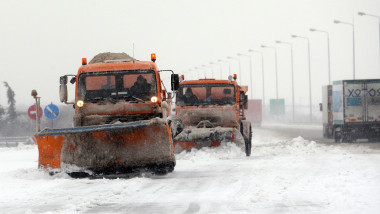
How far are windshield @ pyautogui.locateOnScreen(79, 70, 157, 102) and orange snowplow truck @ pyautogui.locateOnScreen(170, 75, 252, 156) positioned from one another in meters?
4.93

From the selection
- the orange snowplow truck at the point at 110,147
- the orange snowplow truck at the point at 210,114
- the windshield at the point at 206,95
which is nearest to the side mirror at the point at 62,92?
the orange snowplow truck at the point at 110,147

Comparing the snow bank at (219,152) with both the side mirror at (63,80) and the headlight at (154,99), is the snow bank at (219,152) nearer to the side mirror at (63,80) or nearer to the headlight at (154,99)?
the headlight at (154,99)

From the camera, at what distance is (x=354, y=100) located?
31.3m

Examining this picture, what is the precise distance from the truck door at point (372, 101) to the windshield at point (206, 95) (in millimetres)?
12280

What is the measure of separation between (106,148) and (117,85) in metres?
2.05

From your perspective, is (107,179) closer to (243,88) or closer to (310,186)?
(310,186)

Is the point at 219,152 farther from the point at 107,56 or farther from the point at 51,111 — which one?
the point at 51,111

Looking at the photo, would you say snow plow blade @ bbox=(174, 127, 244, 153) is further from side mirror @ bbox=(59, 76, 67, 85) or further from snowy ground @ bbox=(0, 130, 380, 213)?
side mirror @ bbox=(59, 76, 67, 85)

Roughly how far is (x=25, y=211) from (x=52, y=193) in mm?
2134

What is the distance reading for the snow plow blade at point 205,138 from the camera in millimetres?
19625

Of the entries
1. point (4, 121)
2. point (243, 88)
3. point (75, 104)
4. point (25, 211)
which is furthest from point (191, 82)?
point (4, 121)

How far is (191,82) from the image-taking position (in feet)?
69.8

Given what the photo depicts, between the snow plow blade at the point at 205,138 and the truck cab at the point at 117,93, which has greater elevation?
the truck cab at the point at 117,93

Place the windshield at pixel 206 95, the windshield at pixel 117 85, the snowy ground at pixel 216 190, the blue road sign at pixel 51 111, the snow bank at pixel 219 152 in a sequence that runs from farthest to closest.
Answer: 1. the blue road sign at pixel 51 111
2. the windshield at pixel 206 95
3. the snow bank at pixel 219 152
4. the windshield at pixel 117 85
5. the snowy ground at pixel 216 190
